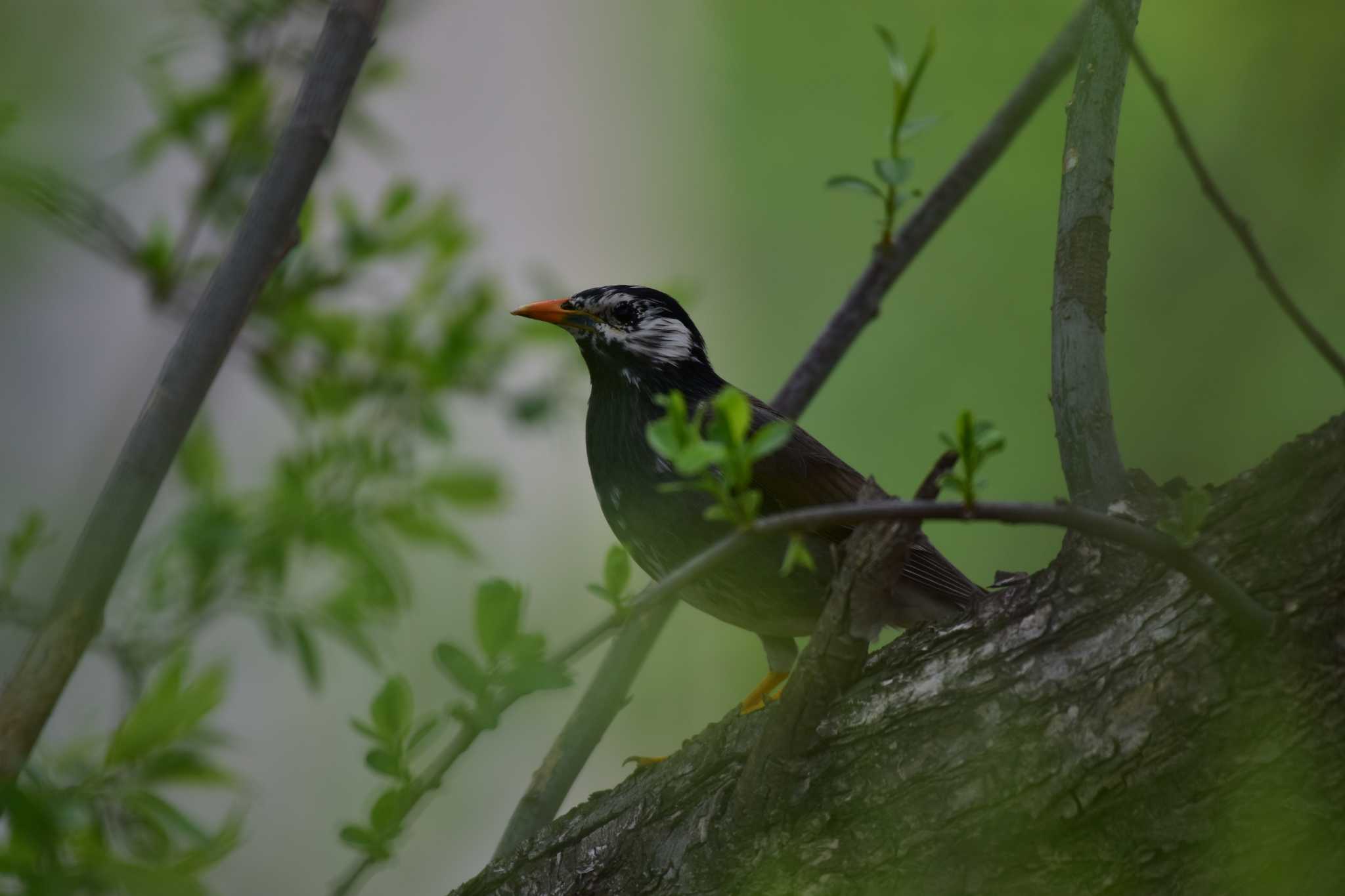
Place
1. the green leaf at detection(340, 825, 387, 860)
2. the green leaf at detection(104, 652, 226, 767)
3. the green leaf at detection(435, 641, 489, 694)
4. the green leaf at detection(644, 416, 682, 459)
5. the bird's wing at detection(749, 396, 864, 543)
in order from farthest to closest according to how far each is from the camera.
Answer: the bird's wing at detection(749, 396, 864, 543), the green leaf at detection(104, 652, 226, 767), the green leaf at detection(340, 825, 387, 860), the green leaf at detection(435, 641, 489, 694), the green leaf at detection(644, 416, 682, 459)

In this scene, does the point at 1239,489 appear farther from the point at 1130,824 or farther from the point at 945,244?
the point at 945,244

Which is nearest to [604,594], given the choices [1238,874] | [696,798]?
[696,798]

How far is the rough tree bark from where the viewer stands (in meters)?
1.50

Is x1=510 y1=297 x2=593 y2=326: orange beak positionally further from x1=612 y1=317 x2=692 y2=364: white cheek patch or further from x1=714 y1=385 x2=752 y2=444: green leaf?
x1=714 y1=385 x2=752 y2=444: green leaf

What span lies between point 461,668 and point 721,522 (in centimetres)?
122

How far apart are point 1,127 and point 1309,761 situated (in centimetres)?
232

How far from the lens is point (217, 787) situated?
2.47m

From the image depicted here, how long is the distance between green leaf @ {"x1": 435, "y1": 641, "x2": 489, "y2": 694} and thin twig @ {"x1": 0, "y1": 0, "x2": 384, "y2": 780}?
21.9 inches

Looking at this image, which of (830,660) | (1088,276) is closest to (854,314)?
(1088,276)

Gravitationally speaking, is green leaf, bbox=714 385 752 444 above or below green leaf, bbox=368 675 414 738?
below

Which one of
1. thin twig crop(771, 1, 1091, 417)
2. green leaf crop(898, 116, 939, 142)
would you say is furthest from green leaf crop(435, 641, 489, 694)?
thin twig crop(771, 1, 1091, 417)

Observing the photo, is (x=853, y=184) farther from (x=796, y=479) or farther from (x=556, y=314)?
(x=556, y=314)

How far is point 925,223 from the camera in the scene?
110 inches

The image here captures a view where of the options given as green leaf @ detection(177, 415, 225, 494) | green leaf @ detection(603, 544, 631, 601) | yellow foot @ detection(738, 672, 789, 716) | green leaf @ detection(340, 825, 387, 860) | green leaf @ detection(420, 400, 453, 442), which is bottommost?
green leaf @ detection(340, 825, 387, 860)
